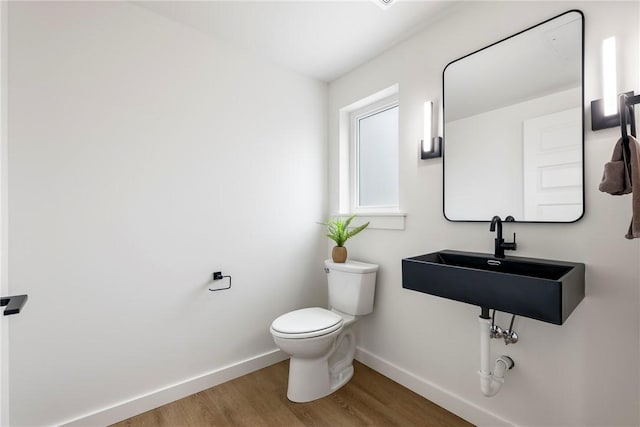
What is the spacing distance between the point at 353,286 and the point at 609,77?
167cm

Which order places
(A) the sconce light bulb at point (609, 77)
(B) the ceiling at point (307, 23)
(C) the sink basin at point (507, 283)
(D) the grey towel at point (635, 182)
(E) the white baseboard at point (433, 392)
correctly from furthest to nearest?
(B) the ceiling at point (307, 23) < (E) the white baseboard at point (433, 392) < (A) the sconce light bulb at point (609, 77) < (C) the sink basin at point (507, 283) < (D) the grey towel at point (635, 182)

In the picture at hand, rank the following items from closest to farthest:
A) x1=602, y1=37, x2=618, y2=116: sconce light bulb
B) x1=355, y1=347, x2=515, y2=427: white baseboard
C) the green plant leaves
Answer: x1=602, y1=37, x2=618, y2=116: sconce light bulb → x1=355, y1=347, x2=515, y2=427: white baseboard → the green plant leaves

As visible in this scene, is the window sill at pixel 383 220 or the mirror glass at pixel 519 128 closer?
the mirror glass at pixel 519 128

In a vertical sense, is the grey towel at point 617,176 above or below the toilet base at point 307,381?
above

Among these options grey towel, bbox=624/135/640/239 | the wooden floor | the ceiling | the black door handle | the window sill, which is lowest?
the wooden floor

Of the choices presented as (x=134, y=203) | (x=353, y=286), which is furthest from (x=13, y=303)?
(x=353, y=286)

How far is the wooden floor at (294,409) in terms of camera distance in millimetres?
1635

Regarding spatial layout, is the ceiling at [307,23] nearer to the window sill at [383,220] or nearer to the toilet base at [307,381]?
the window sill at [383,220]

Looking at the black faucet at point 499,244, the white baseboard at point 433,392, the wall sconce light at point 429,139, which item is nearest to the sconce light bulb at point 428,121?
the wall sconce light at point 429,139

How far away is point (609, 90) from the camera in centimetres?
119

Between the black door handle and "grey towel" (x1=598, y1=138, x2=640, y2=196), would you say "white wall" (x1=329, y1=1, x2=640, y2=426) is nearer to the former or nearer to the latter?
"grey towel" (x1=598, y1=138, x2=640, y2=196)

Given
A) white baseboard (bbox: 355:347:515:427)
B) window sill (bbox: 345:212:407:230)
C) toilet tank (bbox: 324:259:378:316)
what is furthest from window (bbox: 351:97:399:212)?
white baseboard (bbox: 355:347:515:427)

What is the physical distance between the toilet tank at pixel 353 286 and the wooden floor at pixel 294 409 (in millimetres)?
499

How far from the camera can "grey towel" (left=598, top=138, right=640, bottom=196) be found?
1002 mm
